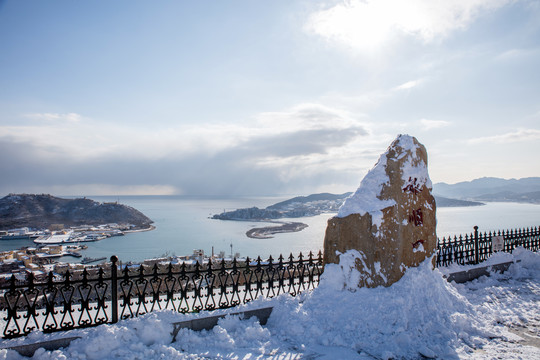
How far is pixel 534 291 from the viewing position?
830 cm

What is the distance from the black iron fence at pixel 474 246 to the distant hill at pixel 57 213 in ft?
368

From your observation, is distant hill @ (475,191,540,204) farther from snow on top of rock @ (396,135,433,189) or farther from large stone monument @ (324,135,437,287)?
large stone monument @ (324,135,437,287)

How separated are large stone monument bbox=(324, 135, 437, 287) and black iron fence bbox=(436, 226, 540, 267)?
304 centimetres

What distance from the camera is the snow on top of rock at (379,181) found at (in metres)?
6.40

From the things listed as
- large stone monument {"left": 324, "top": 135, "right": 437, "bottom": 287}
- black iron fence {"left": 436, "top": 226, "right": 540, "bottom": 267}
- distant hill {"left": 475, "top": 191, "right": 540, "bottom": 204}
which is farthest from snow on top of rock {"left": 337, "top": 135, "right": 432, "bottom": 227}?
distant hill {"left": 475, "top": 191, "right": 540, "bottom": 204}

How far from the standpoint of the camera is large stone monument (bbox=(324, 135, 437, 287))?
20.4ft

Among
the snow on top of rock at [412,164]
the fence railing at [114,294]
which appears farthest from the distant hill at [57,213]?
the snow on top of rock at [412,164]

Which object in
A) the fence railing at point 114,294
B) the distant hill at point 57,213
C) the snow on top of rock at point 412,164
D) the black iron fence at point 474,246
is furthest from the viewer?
the distant hill at point 57,213

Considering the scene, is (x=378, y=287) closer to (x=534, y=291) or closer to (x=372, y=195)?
(x=372, y=195)

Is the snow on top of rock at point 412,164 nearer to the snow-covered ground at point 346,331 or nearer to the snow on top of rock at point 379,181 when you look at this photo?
the snow on top of rock at point 379,181

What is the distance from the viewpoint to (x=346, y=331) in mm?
5410

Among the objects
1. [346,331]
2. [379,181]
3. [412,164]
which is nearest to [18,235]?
[346,331]

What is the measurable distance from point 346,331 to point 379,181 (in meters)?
3.17

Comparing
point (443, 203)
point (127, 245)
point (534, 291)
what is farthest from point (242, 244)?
point (443, 203)
